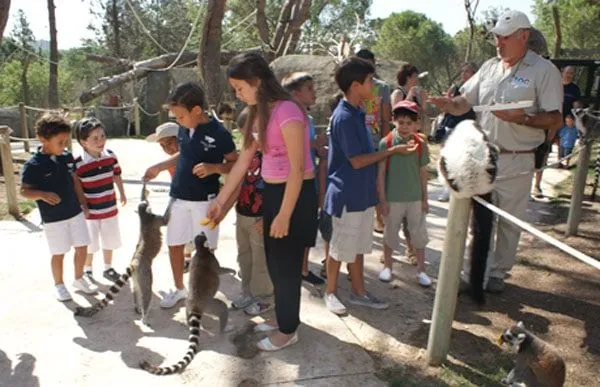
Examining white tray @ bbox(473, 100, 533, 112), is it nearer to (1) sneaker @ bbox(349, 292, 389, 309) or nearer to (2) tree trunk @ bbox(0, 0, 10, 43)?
(1) sneaker @ bbox(349, 292, 389, 309)

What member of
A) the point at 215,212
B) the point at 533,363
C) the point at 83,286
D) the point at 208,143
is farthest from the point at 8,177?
the point at 533,363

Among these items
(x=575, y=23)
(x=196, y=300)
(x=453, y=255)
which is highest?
(x=575, y=23)

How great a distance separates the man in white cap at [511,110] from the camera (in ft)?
11.3

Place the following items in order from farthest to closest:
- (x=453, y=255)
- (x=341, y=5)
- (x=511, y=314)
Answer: (x=341, y=5), (x=511, y=314), (x=453, y=255)

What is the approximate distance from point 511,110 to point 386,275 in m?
1.58

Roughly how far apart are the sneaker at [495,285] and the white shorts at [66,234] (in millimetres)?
3060

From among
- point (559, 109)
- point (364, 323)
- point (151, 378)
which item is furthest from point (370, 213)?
point (151, 378)

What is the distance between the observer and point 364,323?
3396 mm

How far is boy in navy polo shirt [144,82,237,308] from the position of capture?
3268mm

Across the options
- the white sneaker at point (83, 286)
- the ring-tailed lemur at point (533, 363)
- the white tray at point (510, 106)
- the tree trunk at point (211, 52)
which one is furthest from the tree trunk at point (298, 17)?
the ring-tailed lemur at point (533, 363)

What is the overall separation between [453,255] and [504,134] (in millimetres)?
1401

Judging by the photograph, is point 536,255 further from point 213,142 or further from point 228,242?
point 213,142

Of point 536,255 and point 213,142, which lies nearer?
point 213,142

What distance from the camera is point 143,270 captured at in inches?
128
